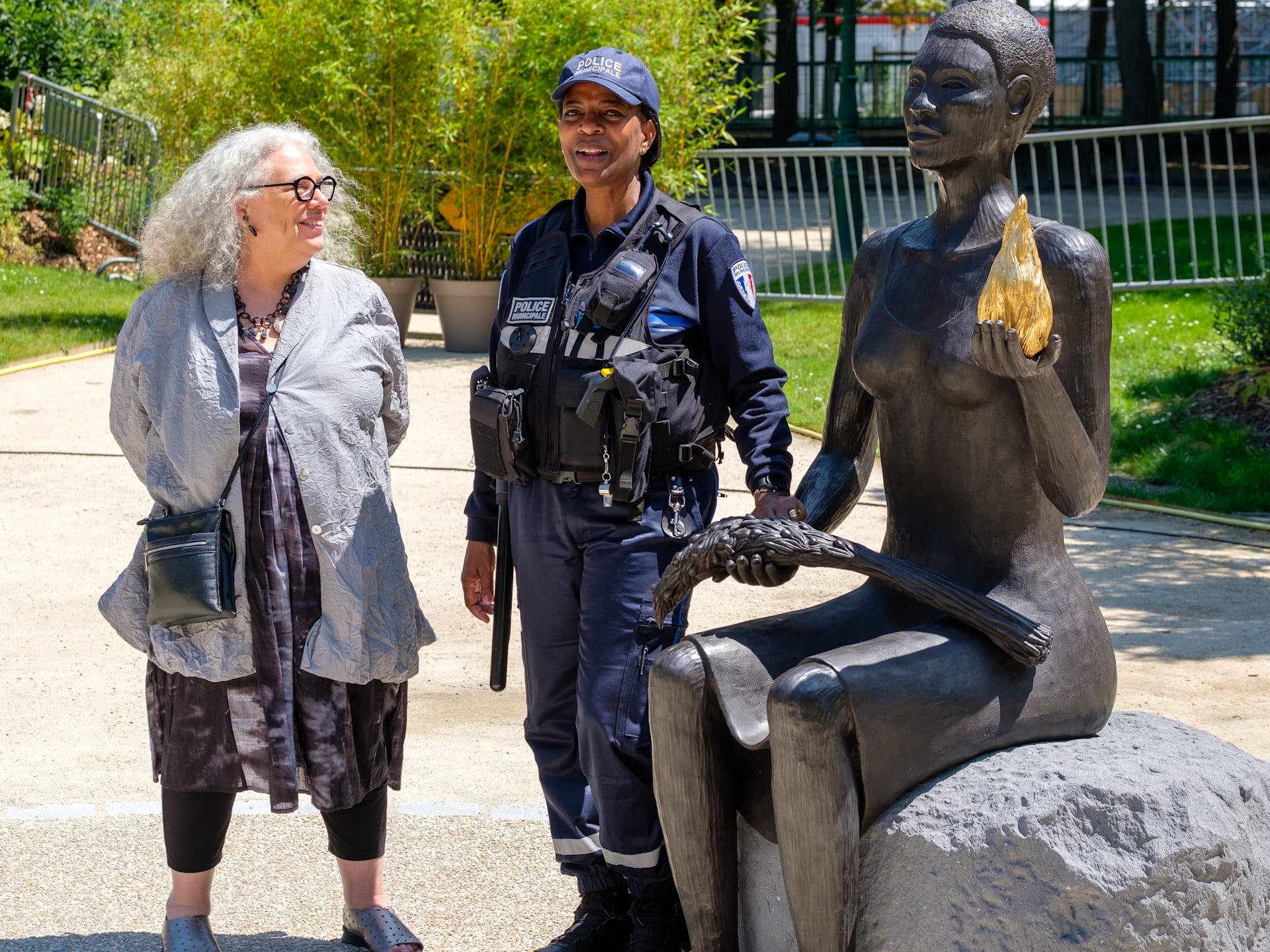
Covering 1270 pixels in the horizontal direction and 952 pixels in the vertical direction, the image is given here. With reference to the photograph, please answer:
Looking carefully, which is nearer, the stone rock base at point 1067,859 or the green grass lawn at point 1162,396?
the stone rock base at point 1067,859

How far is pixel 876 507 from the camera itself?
25.0 ft

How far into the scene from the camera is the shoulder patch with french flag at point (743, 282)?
10.8 feet

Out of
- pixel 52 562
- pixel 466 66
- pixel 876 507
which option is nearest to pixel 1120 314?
pixel 876 507

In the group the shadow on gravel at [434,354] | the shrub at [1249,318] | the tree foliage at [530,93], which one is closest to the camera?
the shrub at [1249,318]

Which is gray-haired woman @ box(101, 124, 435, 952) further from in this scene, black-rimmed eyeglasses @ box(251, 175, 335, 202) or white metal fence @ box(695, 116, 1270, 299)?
white metal fence @ box(695, 116, 1270, 299)

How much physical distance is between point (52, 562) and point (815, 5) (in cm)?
2574

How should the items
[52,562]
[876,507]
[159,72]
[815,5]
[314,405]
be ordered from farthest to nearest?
[815,5] < [159,72] < [876,507] < [52,562] < [314,405]

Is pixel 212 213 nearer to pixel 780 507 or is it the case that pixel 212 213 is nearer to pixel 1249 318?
pixel 780 507

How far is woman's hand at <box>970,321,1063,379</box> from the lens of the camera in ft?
7.95

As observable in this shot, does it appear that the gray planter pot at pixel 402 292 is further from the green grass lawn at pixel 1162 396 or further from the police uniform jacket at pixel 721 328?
the police uniform jacket at pixel 721 328

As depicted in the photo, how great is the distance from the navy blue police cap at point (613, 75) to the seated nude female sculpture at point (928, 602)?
705mm

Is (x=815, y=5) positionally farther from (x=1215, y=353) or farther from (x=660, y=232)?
(x=660, y=232)

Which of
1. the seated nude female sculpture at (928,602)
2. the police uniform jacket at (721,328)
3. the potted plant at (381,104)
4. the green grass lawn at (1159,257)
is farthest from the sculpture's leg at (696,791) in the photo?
the green grass lawn at (1159,257)

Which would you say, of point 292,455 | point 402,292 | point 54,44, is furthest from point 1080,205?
point 54,44
